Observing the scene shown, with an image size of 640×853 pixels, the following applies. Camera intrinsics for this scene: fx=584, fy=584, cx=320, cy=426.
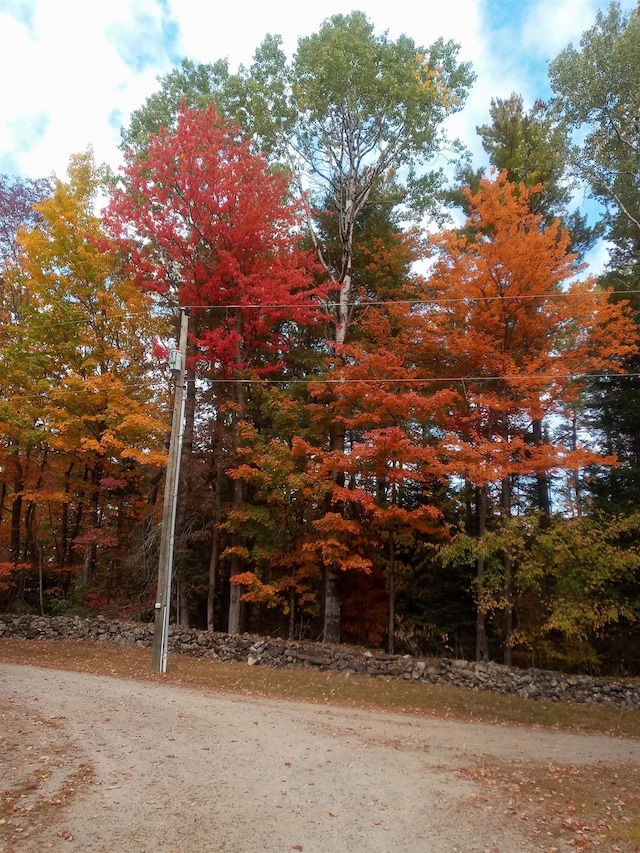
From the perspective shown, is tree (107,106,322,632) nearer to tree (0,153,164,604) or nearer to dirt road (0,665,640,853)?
tree (0,153,164,604)

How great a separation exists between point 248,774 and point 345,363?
11.5 m

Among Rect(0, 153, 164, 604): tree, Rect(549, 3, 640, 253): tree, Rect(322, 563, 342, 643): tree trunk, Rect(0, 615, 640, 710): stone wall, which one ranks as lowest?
Rect(0, 615, 640, 710): stone wall

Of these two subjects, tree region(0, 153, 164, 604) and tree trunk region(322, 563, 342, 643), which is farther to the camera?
tree region(0, 153, 164, 604)

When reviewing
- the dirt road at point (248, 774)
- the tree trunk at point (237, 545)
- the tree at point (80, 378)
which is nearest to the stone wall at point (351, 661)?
the tree trunk at point (237, 545)

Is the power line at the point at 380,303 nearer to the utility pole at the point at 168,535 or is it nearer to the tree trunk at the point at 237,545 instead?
the tree trunk at the point at 237,545

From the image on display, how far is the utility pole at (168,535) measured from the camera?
459 inches

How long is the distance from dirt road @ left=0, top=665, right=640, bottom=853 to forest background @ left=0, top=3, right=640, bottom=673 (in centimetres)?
486

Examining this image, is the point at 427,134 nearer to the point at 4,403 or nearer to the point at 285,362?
the point at 285,362

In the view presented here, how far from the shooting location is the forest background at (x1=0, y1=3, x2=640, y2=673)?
518 inches

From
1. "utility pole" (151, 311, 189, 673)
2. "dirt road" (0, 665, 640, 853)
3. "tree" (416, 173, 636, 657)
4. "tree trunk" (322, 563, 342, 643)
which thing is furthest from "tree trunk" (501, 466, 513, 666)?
"utility pole" (151, 311, 189, 673)

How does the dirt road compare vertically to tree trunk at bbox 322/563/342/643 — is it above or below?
below

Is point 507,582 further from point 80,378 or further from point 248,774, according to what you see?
point 80,378

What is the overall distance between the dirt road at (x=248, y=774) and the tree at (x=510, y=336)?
532 cm

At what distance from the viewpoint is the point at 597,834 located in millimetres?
4965
